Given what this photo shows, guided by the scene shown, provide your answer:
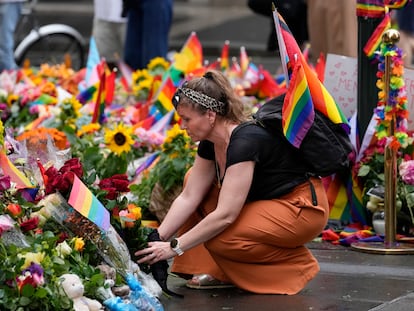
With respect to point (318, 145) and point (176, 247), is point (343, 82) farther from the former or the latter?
point (176, 247)

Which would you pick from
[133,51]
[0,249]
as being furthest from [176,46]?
[0,249]

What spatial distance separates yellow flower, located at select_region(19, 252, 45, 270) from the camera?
181 inches

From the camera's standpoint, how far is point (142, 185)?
7.02 meters

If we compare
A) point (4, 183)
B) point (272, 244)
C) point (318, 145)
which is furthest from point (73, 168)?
point (318, 145)

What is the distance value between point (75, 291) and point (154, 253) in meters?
0.76

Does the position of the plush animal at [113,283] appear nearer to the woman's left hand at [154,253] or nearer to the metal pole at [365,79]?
the woman's left hand at [154,253]

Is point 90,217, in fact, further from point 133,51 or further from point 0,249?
point 133,51

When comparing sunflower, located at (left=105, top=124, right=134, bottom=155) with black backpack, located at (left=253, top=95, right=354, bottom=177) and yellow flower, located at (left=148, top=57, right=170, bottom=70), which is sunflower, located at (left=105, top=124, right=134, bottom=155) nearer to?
black backpack, located at (left=253, top=95, right=354, bottom=177)

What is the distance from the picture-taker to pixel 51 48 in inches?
503

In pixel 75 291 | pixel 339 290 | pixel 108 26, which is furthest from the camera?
pixel 108 26

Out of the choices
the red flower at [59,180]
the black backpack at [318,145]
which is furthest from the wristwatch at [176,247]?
the black backpack at [318,145]

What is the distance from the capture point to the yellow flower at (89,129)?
771 cm

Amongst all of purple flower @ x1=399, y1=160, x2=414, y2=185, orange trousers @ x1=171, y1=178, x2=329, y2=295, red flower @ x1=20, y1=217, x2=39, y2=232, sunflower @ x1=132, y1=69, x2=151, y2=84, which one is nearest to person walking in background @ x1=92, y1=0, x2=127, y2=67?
sunflower @ x1=132, y1=69, x2=151, y2=84

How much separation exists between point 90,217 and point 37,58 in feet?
27.4
